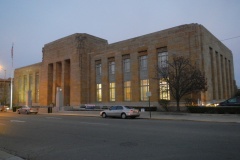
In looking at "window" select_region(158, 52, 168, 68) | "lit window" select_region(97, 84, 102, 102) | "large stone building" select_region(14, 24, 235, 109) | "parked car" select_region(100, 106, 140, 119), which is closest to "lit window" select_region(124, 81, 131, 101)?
"large stone building" select_region(14, 24, 235, 109)

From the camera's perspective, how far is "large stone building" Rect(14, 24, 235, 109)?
1388 inches

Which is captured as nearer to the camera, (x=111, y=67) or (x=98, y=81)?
(x=111, y=67)

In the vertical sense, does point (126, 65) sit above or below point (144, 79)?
above

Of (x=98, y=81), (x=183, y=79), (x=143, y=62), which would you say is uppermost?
(x=143, y=62)

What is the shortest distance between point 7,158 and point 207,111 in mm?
22611

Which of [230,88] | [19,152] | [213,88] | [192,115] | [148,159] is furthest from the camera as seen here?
[230,88]

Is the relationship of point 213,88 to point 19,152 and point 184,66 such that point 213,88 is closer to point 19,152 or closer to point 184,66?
point 184,66

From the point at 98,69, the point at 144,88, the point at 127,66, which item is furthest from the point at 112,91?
the point at 144,88

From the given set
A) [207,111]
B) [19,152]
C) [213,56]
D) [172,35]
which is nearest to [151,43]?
[172,35]

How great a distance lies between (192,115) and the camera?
25.6 m

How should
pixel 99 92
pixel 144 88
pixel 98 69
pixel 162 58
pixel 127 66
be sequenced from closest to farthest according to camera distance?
pixel 162 58, pixel 144 88, pixel 127 66, pixel 99 92, pixel 98 69

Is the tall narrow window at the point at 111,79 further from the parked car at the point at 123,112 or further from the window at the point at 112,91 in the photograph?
the parked car at the point at 123,112

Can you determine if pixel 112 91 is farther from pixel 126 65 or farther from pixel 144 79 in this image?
pixel 144 79

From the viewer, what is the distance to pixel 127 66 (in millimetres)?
42812
